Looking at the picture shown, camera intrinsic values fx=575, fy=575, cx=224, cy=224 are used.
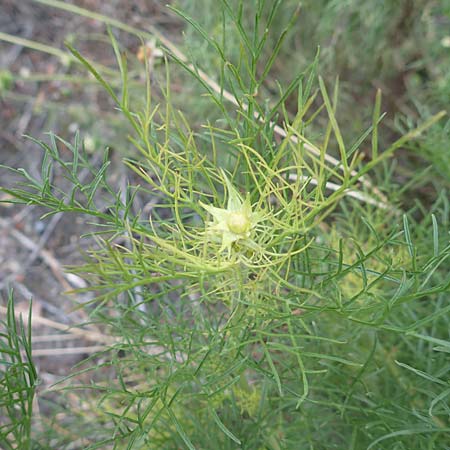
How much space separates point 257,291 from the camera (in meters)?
0.59

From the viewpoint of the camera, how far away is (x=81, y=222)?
156cm

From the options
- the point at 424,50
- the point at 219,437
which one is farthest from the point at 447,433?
the point at 424,50

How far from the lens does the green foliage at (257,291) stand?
52 cm

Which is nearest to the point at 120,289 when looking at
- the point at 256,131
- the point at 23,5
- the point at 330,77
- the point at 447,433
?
the point at 256,131

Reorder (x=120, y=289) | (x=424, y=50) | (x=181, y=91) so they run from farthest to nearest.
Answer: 1. (x=181, y=91)
2. (x=424, y=50)
3. (x=120, y=289)

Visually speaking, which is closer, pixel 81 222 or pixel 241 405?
pixel 241 405

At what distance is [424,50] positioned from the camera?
1.31m

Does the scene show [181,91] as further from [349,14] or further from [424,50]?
[424,50]

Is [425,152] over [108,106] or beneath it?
over

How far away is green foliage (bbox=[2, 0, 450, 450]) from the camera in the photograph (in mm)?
516

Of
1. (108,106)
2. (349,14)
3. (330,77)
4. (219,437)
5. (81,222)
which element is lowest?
(81,222)

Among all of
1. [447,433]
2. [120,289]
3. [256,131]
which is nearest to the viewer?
[120,289]

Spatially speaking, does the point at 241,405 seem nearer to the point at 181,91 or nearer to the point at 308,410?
the point at 308,410

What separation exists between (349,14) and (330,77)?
148 millimetres
